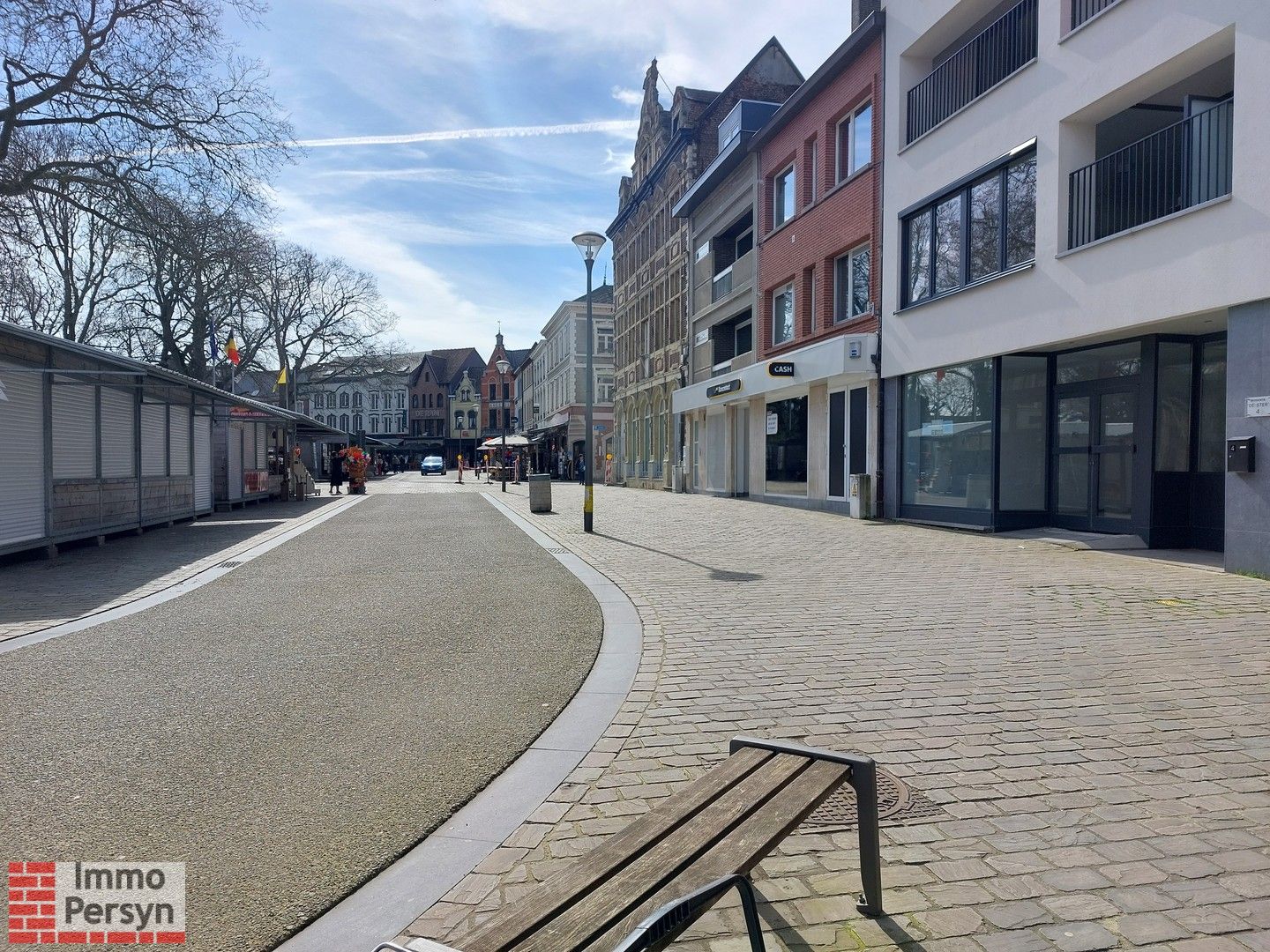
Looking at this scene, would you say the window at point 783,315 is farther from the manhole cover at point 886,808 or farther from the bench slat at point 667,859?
the bench slat at point 667,859

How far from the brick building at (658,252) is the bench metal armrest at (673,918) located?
32297mm

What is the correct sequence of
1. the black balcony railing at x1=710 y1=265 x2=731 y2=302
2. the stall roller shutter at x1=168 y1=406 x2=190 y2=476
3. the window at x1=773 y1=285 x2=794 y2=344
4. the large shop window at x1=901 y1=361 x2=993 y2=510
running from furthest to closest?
the black balcony railing at x1=710 y1=265 x2=731 y2=302 → the window at x1=773 y1=285 x2=794 y2=344 → the stall roller shutter at x1=168 y1=406 x2=190 y2=476 → the large shop window at x1=901 y1=361 x2=993 y2=510

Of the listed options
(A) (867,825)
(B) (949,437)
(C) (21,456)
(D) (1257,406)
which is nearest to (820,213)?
(B) (949,437)

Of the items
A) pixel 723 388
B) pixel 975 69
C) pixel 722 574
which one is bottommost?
pixel 722 574

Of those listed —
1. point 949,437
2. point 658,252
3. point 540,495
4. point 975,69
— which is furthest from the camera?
point 658,252

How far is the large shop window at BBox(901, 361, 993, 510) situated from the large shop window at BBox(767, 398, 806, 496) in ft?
16.6

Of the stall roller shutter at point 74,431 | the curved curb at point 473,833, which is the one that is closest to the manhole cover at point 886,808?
the curved curb at point 473,833

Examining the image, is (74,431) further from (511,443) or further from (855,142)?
(511,443)

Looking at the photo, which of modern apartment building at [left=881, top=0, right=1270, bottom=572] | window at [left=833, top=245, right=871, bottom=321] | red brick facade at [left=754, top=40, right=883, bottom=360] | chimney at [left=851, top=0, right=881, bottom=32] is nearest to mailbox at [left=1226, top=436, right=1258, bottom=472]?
modern apartment building at [left=881, top=0, right=1270, bottom=572]

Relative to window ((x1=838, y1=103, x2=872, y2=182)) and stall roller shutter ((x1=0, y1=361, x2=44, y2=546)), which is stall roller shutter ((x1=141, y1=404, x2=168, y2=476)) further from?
window ((x1=838, y1=103, x2=872, y2=182))

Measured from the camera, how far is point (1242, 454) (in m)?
9.72

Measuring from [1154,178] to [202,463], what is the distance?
19391mm

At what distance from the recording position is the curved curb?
274cm

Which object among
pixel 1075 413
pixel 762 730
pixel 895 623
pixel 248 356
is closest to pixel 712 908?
pixel 762 730
